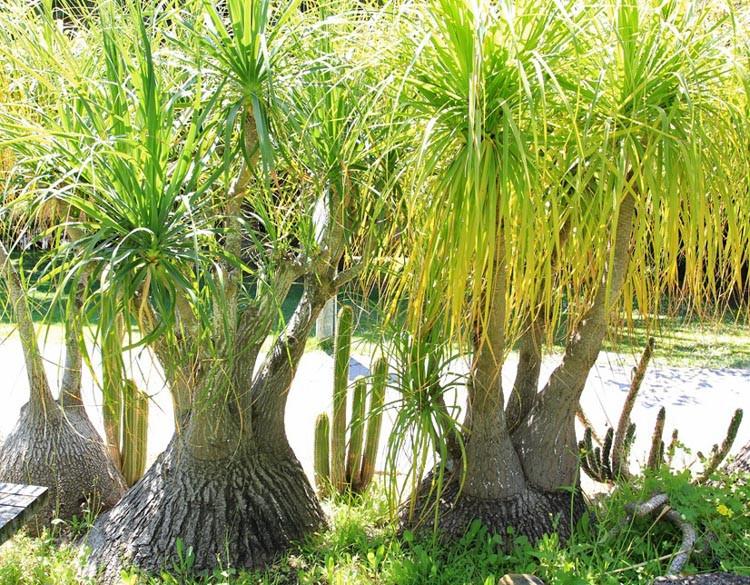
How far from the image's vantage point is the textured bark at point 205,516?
2.97 meters

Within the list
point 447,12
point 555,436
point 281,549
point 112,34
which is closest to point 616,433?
point 555,436

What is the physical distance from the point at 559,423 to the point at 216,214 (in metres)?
1.46

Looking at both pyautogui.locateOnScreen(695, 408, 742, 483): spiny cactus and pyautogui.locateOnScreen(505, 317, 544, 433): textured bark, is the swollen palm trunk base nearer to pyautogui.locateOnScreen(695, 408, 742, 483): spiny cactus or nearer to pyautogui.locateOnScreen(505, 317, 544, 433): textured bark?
pyautogui.locateOnScreen(505, 317, 544, 433): textured bark

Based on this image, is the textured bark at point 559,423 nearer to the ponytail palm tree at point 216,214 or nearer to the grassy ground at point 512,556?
the grassy ground at point 512,556

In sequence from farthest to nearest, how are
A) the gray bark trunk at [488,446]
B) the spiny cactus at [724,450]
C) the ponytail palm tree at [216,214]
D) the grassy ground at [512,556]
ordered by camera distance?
1. the spiny cactus at [724,450]
2. the gray bark trunk at [488,446]
3. the grassy ground at [512,556]
4. the ponytail palm tree at [216,214]

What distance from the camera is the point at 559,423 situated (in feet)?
9.92

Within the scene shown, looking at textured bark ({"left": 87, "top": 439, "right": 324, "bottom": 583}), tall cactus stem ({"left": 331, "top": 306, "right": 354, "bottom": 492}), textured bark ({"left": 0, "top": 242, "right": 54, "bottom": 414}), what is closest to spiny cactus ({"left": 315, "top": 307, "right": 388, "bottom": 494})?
tall cactus stem ({"left": 331, "top": 306, "right": 354, "bottom": 492})

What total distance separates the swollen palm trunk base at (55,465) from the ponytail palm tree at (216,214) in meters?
0.41

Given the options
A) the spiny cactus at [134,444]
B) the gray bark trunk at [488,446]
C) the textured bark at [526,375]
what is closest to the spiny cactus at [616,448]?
the textured bark at [526,375]

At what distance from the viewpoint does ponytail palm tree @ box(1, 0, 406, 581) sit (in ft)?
6.93

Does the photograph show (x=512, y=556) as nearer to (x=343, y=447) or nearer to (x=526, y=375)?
(x=526, y=375)

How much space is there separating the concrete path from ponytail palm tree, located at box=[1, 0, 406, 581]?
148 centimetres

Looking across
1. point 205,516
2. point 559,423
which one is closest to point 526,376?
point 559,423

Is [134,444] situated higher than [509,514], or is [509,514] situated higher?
[134,444]
